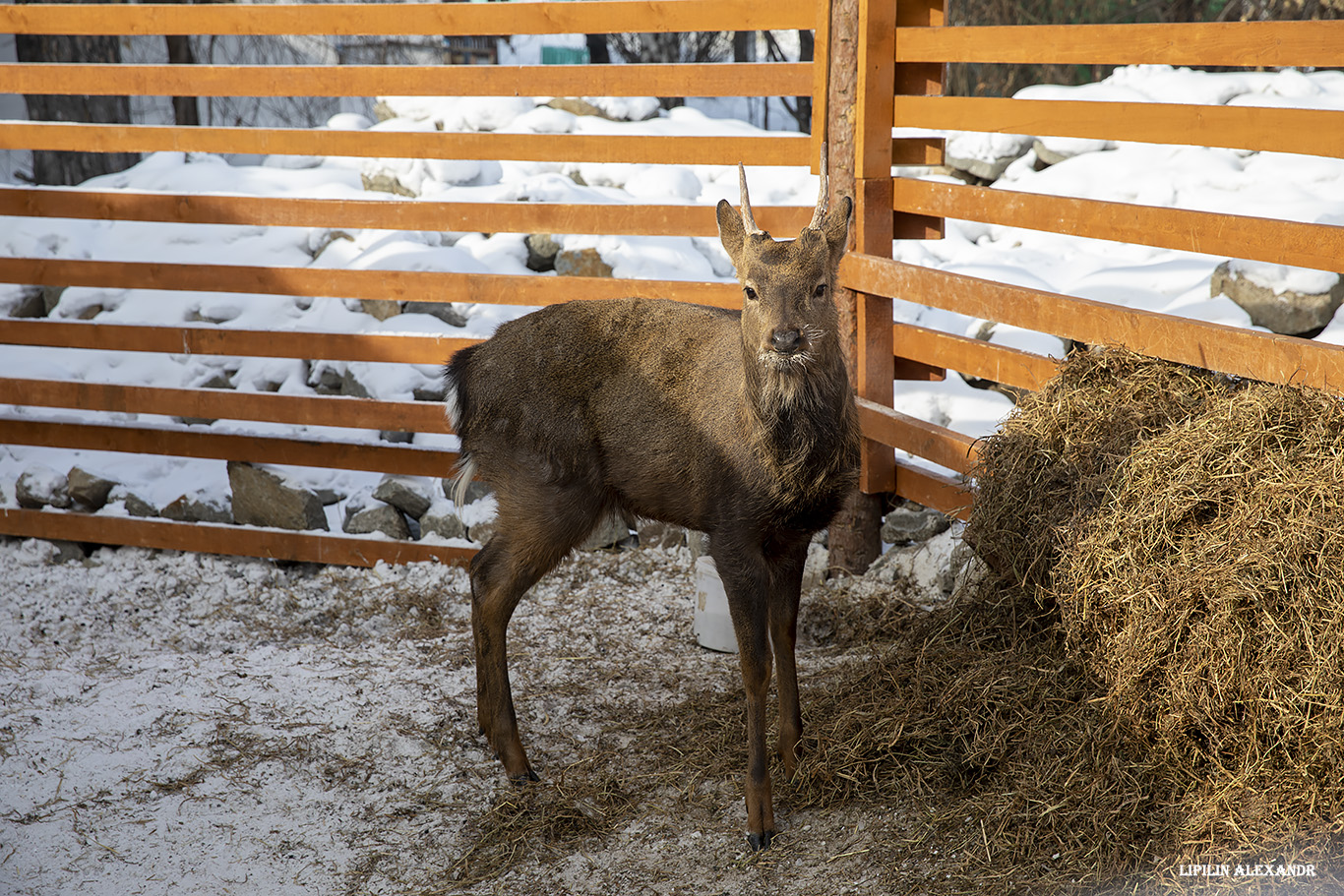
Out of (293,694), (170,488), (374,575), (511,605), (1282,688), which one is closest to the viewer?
(1282,688)

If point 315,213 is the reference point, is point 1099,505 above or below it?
below

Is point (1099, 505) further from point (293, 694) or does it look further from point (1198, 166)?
point (1198, 166)

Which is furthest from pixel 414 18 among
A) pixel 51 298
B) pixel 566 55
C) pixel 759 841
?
pixel 566 55

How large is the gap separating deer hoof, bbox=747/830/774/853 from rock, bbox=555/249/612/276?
4789 mm

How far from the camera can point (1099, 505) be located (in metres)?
3.49

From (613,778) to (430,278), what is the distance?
3.11m

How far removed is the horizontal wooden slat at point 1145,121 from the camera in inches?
134

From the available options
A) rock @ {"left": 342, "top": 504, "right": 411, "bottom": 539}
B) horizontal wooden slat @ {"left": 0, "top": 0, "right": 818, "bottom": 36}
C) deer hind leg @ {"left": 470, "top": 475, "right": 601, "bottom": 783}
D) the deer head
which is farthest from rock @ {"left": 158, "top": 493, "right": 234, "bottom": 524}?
the deer head

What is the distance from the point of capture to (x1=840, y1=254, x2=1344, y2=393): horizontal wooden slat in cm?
330

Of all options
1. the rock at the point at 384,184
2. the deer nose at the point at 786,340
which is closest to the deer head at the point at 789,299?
the deer nose at the point at 786,340

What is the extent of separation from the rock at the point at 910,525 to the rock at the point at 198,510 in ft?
13.4

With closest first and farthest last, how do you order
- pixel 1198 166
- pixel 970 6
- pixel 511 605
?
pixel 511 605 → pixel 1198 166 → pixel 970 6

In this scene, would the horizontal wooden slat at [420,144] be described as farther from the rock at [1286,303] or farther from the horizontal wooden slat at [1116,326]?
the rock at [1286,303]

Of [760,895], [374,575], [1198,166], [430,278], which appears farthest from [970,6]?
[760,895]
